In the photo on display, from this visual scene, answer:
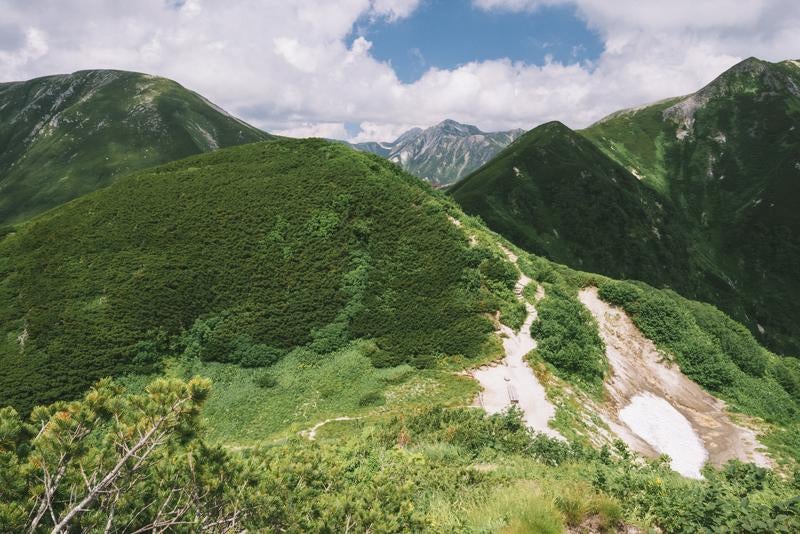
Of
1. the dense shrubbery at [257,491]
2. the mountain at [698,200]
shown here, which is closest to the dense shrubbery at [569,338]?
the dense shrubbery at [257,491]

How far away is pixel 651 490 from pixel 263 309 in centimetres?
2725

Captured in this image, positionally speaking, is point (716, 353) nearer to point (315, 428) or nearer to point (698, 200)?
point (315, 428)

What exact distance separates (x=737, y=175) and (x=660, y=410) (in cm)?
13507

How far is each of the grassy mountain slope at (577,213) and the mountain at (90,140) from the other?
424 ft

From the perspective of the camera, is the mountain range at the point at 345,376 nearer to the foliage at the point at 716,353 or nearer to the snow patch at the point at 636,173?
the foliage at the point at 716,353

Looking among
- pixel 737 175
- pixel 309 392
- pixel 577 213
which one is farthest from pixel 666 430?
pixel 737 175

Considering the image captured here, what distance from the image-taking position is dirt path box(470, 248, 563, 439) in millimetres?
22812

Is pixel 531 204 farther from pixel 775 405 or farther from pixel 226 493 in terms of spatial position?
pixel 226 493

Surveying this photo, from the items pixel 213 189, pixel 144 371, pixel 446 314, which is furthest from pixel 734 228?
pixel 144 371

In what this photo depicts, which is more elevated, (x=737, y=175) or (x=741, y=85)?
(x=741, y=85)

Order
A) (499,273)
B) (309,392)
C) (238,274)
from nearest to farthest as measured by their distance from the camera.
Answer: (309,392) → (499,273) → (238,274)

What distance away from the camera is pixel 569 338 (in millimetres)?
29844

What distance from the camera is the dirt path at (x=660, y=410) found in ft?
78.4

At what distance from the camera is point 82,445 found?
6.27 meters
